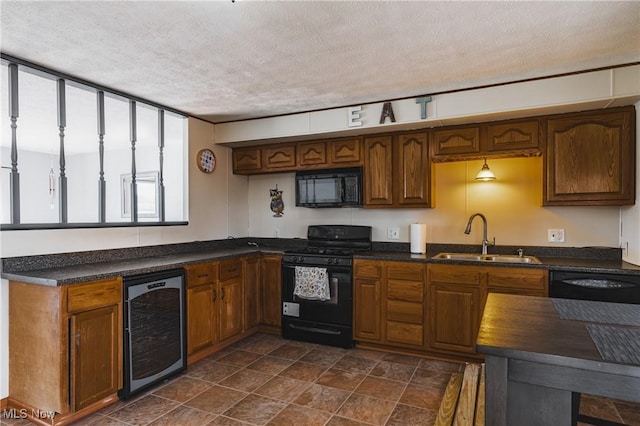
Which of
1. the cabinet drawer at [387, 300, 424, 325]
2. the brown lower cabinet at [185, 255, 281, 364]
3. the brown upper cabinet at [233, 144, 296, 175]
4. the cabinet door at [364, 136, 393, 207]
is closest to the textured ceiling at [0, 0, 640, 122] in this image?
the cabinet door at [364, 136, 393, 207]

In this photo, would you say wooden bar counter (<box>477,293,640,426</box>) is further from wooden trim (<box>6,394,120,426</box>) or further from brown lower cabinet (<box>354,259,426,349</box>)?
wooden trim (<box>6,394,120,426</box>)

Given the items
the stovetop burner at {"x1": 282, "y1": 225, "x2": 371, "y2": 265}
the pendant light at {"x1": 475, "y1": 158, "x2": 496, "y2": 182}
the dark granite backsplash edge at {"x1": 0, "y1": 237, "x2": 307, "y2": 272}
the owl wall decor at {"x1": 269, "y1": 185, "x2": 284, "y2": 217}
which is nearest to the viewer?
the dark granite backsplash edge at {"x1": 0, "y1": 237, "x2": 307, "y2": 272}

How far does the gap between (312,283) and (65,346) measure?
6.66 ft

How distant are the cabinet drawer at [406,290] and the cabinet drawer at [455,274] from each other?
14 centimetres

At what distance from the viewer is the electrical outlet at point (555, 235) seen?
10.8ft

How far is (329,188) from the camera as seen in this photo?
402 centimetres

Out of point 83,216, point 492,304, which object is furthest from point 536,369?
point 83,216

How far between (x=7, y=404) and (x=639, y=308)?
3802 millimetres

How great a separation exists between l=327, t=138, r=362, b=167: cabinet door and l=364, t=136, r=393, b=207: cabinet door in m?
0.09

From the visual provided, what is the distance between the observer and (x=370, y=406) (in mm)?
2516

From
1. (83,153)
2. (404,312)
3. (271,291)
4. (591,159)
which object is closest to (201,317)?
(271,291)

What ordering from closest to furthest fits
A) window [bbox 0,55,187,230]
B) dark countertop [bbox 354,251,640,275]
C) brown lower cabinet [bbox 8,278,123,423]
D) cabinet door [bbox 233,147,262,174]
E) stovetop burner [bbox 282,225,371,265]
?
brown lower cabinet [bbox 8,278,123,423] < dark countertop [bbox 354,251,640,275] < window [bbox 0,55,187,230] < stovetop burner [bbox 282,225,371,265] < cabinet door [bbox 233,147,262,174]

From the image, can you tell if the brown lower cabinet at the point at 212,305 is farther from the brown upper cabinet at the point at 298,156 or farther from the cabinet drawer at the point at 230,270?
the brown upper cabinet at the point at 298,156

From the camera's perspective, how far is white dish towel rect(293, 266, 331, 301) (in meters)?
3.59
